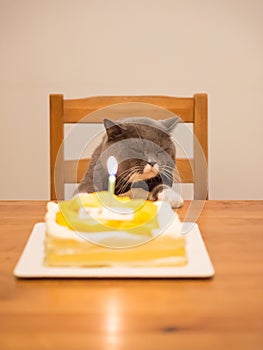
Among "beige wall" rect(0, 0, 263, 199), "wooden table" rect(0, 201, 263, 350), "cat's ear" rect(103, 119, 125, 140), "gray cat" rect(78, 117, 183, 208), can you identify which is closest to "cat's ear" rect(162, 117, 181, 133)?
"gray cat" rect(78, 117, 183, 208)

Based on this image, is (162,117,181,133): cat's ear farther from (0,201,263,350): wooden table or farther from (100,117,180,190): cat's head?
(0,201,263,350): wooden table

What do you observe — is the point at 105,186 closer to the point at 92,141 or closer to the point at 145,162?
the point at 145,162

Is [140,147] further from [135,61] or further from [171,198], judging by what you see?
[135,61]

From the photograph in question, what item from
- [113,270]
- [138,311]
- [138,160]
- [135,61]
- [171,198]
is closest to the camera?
[138,311]

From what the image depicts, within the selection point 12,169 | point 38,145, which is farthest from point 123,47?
point 12,169

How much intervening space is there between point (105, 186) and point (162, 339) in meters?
0.80

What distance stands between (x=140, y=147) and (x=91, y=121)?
0.25 m

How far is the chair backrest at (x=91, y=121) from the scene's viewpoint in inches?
58.0

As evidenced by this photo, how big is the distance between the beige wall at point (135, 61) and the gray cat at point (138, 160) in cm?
97

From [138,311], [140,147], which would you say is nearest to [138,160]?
[140,147]

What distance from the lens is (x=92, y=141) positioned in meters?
2.36

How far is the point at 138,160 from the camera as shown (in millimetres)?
1315

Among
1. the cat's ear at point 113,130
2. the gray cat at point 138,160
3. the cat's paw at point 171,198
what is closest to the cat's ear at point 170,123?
the gray cat at point 138,160

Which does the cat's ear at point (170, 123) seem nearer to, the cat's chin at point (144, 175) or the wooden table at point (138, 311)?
the cat's chin at point (144, 175)
